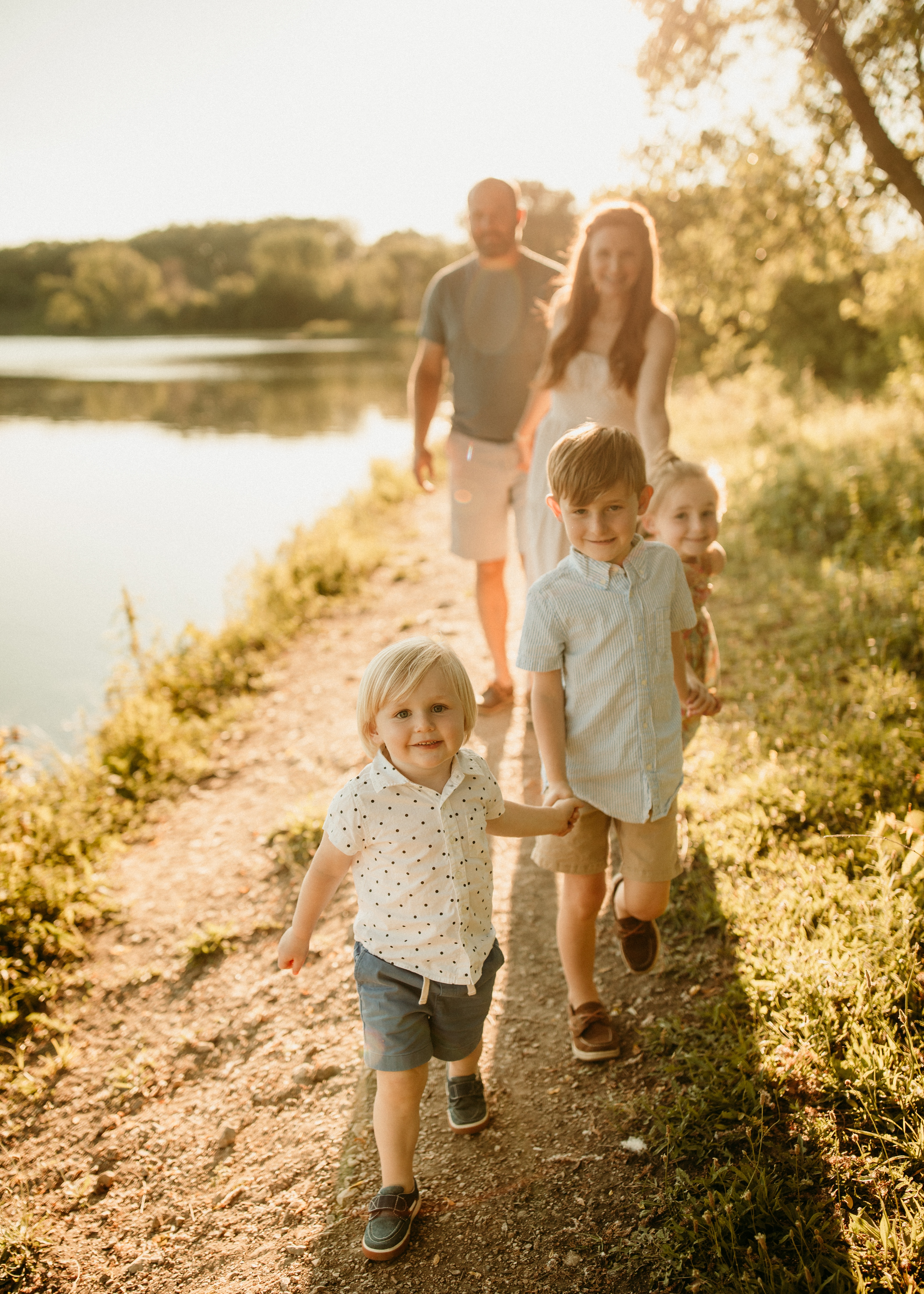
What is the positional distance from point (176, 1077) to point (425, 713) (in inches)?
75.0

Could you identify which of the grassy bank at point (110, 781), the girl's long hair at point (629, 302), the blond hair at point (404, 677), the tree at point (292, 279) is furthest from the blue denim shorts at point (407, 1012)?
the tree at point (292, 279)

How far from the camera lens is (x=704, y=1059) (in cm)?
226

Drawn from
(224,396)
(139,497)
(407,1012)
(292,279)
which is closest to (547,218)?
(224,396)

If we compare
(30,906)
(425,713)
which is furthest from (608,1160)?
(30,906)

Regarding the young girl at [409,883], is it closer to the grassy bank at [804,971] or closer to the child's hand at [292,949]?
the child's hand at [292,949]

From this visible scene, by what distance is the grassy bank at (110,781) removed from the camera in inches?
129

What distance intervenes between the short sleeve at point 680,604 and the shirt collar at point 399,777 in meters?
0.72

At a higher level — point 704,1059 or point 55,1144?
point 704,1059

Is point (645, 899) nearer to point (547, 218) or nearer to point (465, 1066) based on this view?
point (465, 1066)

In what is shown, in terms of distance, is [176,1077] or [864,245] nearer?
[176,1077]

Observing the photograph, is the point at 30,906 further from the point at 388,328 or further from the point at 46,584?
the point at 388,328

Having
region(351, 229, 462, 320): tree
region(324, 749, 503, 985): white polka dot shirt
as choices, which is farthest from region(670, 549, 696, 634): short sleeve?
region(351, 229, 462, 320): tree

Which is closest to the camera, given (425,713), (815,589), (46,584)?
(425,713)

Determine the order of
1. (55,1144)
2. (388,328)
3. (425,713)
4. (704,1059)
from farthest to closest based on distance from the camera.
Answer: (388,328)
(55,1144)
(704,1059)
(425,713)
